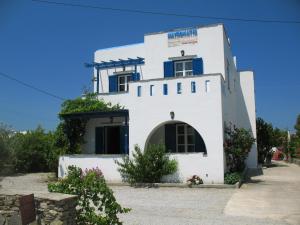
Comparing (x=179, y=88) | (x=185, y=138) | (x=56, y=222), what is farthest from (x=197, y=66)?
(x=56, y=222)

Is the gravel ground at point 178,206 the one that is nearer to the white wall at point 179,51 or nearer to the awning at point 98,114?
the awning at point 98,114

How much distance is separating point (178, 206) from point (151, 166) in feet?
17.6

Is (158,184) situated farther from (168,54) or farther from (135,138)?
(168,54)

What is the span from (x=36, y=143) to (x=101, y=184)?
21473 millimetres

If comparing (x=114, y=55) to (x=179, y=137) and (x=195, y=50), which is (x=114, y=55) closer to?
(x=195, y=50)

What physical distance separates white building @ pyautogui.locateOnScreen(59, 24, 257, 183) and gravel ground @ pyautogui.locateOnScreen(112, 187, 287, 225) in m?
2.31

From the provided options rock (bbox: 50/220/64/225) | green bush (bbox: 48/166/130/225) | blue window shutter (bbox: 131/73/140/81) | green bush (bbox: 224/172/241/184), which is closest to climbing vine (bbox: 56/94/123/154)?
blue window shutter (bbox: 131/73/140/81)

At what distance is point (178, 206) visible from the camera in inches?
464

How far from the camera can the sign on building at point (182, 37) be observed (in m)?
21.0

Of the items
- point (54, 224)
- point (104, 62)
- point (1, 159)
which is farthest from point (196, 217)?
point (104, 62)

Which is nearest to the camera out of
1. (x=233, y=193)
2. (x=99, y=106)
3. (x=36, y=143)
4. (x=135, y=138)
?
(x=233, y=193)

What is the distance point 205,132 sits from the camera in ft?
56.0

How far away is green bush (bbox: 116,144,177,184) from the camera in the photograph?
17125mm

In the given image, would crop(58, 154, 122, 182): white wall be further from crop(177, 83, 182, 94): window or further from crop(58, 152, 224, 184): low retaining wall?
crop(177, 83, 182, 94): window
